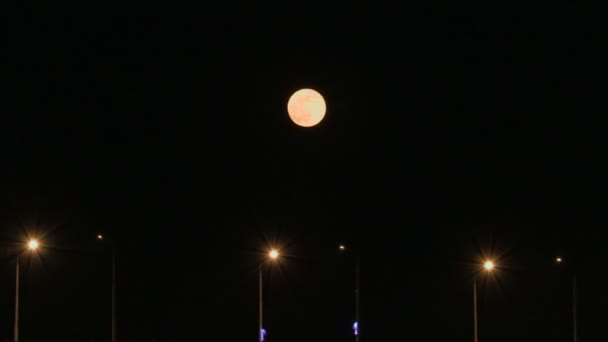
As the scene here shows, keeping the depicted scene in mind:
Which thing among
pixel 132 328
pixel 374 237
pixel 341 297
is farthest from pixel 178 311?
pixel 374 237

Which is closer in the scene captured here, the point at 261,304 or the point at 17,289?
the point at 17,289

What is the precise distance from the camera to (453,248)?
43.2 m

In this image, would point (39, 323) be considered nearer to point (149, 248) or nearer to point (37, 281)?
point (37, 281)

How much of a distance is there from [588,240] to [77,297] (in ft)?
77.8

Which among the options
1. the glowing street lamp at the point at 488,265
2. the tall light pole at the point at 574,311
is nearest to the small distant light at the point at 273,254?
the glowing street lamp at the point at 488,265

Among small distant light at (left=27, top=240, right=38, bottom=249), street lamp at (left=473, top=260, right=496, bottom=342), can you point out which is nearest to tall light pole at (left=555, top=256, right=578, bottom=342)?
street lamp at (left=473, top=260, right=496, bottom=342)

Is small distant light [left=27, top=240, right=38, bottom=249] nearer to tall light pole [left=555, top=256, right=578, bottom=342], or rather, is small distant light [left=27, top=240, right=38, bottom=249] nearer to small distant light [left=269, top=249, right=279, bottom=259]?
small distant light [left=269, top=249, right=279, bottom=259]

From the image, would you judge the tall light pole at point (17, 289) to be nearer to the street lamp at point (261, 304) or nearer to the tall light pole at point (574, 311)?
the street lamp at point (261, 304)

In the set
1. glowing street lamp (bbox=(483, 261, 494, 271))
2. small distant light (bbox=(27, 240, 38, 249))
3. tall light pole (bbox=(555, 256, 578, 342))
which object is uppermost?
small distant light (bbox=(27, 240, 38, 249))

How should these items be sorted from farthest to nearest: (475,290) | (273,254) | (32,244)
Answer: (273,254), (32,244), (475,290)

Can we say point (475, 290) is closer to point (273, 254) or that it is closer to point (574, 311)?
point (574, 311)

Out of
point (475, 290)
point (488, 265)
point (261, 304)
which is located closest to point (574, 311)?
point (488, 265)

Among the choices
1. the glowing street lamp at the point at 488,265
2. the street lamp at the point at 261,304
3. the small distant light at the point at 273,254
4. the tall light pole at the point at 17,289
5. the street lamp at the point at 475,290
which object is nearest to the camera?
the tall light pole at the point at 17,289

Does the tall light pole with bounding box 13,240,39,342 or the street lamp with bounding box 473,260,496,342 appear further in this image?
the street lamp with bounding box 473,260,496,342
